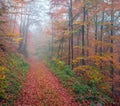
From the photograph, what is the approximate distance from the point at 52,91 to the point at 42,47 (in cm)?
3850

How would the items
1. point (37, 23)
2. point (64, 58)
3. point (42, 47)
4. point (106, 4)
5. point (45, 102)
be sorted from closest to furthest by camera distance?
point (45, 102), point (106, 4), point (64, 58), point (37, 23), point (42, 47)

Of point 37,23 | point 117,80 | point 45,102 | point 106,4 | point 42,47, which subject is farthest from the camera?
point 42,47

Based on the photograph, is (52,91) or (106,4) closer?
(52,91)

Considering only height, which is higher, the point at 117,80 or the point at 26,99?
the point at 26,99

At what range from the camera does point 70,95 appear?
1070 centimetres

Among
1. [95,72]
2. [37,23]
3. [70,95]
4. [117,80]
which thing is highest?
[37,23]

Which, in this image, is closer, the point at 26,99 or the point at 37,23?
the point at 26,99

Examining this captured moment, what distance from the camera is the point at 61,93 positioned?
35.7 ft

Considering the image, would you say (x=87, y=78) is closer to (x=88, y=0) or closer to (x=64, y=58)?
(x=88, y=0)

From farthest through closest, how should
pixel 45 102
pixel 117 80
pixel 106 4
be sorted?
pixel 117 80, pixel 106 4, pixel 45 102

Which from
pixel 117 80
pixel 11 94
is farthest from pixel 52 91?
pixel 117 80

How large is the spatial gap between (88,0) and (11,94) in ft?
35.4

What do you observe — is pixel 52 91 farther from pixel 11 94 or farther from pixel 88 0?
pixel 88 0

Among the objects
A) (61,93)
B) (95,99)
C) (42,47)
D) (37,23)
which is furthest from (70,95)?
(42,47)
